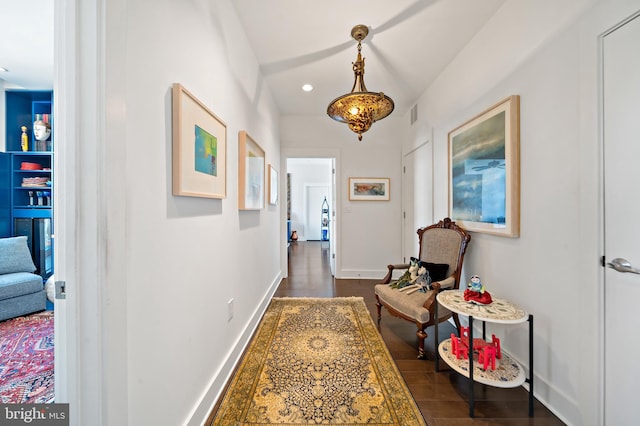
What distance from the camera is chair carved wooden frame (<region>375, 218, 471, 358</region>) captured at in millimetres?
1904

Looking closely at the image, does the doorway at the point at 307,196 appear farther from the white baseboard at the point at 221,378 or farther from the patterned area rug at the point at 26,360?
the patterned area rug at the point at 26,360

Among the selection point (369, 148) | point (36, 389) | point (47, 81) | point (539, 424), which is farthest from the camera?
point (369, 148)

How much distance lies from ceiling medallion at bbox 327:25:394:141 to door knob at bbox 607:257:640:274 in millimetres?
1541

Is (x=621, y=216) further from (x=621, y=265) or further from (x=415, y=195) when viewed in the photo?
(x=415, y=195)

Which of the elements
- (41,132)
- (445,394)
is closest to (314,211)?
(41,132)

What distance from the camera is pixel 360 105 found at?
72.0 inches

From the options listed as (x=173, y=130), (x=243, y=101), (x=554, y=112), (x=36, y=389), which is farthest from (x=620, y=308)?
(x=36, y=389)

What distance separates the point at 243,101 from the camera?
6.81ft

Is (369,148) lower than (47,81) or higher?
lower

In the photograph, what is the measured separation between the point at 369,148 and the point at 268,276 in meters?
2.64

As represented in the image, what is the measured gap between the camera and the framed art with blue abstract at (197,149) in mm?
1058

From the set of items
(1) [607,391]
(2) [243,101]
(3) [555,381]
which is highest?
(2) [243,101]

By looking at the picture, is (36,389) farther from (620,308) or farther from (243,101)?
(620,308)

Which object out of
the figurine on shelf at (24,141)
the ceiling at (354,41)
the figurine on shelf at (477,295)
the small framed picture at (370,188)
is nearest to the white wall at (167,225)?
the ceiling at (354,41)
